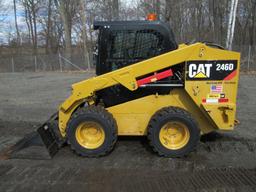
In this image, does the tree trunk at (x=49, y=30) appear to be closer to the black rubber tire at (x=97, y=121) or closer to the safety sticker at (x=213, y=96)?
the black rubber tire at (x=97, y=121)

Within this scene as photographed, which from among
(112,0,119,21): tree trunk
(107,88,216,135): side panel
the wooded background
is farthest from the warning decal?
(112,0,119,21): tree trunk

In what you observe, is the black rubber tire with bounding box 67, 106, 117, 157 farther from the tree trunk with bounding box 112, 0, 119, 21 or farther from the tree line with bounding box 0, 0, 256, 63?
the tree trunk with bounding box 112, 0, 119, 21

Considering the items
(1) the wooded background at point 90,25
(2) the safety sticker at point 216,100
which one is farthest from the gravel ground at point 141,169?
(1) the wooded background at point 90,25

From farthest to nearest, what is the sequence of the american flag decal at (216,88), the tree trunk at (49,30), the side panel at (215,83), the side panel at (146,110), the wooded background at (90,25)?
the tree trunk at (49,30) → the wooded background at (90,25) → the side panel at (146,110) → the american flag decal at (216,88) → the side panel at (215,83)

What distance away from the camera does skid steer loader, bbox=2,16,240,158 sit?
472 cm

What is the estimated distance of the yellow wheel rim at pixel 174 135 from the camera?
15.7 feet

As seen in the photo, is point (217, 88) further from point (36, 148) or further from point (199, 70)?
point (36, 148)

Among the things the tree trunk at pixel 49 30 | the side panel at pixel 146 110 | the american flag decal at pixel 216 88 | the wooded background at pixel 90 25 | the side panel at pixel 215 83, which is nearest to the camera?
the side panel at pixel 215 83

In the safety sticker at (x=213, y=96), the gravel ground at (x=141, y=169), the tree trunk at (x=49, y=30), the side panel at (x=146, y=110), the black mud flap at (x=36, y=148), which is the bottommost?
the gravel ground at (x=141, y=169)

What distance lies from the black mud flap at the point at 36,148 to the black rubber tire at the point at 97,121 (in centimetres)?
40

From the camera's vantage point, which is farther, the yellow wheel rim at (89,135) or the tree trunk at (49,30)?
the tree trunk at (49,30)

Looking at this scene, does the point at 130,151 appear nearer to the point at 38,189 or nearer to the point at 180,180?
the point at 180,180

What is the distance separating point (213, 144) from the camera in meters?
5.37

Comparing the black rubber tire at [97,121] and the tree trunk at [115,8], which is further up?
the tree trunk at [115,8]
